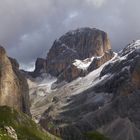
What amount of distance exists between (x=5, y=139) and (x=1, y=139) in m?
6.81

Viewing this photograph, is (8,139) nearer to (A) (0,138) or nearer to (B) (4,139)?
(B) (4,139)

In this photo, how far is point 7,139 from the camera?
12112cm

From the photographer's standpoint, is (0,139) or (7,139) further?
(7,139)

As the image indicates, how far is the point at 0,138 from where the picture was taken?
10900cm

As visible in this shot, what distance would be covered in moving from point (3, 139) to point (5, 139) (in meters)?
3.09

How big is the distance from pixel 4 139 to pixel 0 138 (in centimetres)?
917

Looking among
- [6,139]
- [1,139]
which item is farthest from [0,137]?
[6,139]

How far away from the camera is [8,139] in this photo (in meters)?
122

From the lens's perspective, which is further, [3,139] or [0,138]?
[3,139]

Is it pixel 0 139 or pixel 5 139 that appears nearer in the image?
pixel 0 139

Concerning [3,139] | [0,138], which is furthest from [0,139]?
[3,139]

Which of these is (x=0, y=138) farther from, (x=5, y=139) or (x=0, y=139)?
(x=5, y=139)

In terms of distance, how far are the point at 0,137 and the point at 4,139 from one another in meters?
6.50

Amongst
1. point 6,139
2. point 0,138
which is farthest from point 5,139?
point 0,138
